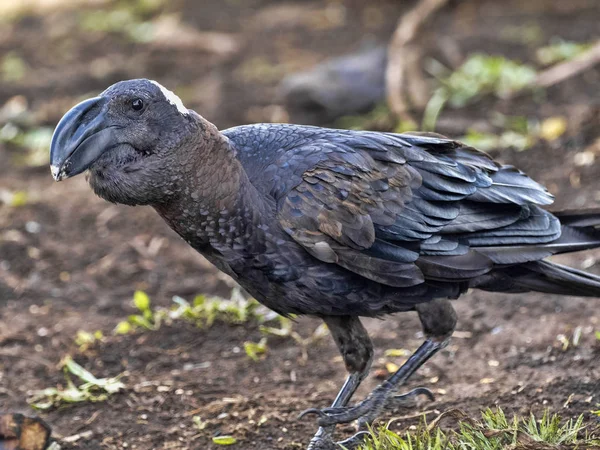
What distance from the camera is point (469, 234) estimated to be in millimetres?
4043

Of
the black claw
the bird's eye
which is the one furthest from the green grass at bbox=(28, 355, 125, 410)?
the bird's eye

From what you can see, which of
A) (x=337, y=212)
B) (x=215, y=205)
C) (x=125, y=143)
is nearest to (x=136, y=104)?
(x=125, y=143)

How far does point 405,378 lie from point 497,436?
0.75 m

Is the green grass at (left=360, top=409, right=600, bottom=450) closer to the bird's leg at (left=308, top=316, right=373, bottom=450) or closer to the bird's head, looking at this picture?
the bird's leg at (left=308, top=316, right=373, bottom=450)

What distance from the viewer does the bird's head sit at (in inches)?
141

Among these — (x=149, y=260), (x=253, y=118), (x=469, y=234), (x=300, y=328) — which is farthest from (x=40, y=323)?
(x=253, y=118)

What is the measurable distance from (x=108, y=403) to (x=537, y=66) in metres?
5.90

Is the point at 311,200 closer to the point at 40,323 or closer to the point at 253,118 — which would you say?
the point at 40,323

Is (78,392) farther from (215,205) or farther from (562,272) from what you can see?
(562,272)

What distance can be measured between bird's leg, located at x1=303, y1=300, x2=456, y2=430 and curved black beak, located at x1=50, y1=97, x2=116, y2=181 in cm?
156

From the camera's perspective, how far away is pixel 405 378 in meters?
4.20

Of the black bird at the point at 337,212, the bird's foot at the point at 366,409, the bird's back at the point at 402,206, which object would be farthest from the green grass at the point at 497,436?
the bird's back at the point at 402,206

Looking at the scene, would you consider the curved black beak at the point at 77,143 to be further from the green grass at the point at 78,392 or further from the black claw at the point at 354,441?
the black claw at the point at 354,441

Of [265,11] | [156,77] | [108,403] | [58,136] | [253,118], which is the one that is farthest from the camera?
[265,11]
